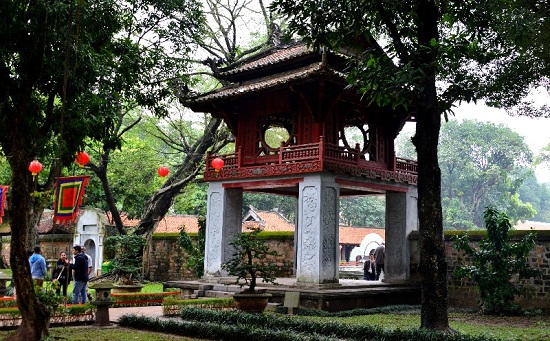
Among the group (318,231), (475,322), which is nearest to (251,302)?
(318,231)

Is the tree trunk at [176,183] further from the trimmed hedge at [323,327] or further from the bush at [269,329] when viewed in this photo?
the bush at [269,329]

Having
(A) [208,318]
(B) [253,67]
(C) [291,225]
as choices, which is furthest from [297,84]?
(C) [291,225]

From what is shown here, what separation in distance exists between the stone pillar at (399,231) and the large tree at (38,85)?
9.71m

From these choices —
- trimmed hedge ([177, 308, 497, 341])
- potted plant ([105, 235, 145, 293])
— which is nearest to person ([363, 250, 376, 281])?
potted plant ([105, 235, 145, 293])

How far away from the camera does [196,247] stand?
75.4 feet

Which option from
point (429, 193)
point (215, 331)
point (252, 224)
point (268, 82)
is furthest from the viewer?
point (252, 224)

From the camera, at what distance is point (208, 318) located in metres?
11.3

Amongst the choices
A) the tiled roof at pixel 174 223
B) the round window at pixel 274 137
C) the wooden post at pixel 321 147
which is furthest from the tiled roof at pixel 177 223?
the wooden post at pixel 321 147

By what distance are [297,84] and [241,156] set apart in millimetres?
3196

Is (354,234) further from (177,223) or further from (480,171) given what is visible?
(480,171)

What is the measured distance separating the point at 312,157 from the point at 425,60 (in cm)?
547

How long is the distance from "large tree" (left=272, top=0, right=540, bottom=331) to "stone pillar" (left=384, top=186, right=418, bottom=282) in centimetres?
701

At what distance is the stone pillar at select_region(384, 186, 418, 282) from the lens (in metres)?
17.0

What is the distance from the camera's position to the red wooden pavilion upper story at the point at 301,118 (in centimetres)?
1498
